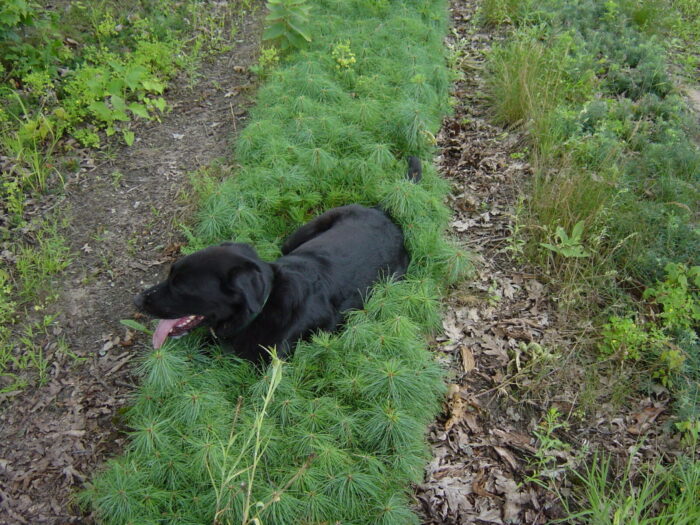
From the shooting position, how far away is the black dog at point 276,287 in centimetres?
287

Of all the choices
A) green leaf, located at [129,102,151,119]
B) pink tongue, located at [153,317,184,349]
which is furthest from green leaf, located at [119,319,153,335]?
green leaf, located at [129,102,151,119]

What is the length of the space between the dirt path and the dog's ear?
48.9 inches

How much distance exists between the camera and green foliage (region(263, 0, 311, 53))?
18.9 feet

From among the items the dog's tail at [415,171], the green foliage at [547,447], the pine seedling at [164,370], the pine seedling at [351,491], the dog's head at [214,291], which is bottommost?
the green foliage at [547,447]

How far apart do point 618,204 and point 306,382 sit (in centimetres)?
314

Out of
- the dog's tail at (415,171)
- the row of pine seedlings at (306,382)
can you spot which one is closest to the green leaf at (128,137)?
the row of pine seedlings at (306,382)

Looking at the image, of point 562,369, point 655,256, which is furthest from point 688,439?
point 655,256

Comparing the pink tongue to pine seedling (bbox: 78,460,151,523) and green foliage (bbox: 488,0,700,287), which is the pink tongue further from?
green foliage (bbox: 488,0,700,287)

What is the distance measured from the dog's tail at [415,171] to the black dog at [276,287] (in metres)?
0.69

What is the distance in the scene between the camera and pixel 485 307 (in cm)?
Answer: 398

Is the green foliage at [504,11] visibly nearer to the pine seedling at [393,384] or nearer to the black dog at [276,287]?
the black dog at [276,287]

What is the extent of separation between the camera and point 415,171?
4379 mm

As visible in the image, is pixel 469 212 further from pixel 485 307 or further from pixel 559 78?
pixel 559 78

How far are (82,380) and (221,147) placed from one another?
2802 millimetres
